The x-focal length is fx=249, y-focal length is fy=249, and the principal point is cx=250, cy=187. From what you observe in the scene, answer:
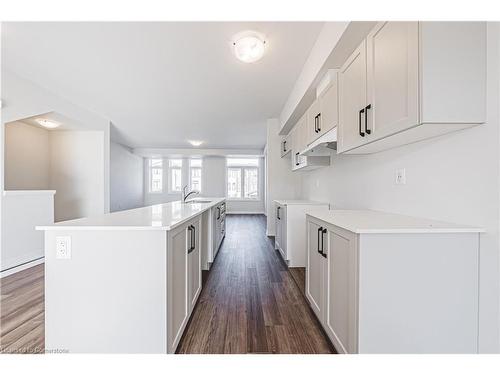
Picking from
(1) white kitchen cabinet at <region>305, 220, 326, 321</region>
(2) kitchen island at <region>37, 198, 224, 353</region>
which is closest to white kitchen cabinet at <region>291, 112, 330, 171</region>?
(1) white kitchen cabinet at <region>305, 220, 326, 321</region>

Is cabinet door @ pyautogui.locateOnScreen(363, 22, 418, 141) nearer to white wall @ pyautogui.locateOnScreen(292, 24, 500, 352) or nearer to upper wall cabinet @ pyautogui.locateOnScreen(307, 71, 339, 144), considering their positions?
white wall @ pyautogui.locateOnScreen(292, 24, 500, 352)

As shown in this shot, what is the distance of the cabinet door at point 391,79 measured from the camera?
1250 millimetres

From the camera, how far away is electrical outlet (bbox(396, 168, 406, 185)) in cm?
185

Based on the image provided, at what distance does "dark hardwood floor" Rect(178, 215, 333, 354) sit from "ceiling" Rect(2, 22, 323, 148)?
2592 mm

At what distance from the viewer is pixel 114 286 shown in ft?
4.59

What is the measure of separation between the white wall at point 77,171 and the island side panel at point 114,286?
4593mm

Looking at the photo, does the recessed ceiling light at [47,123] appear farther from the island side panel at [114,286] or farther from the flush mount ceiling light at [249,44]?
the island side panel at [114,286]

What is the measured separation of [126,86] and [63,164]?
2.92m

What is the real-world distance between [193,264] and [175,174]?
9.15m

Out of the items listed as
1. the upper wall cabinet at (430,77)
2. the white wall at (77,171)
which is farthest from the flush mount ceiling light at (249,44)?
the white wall at (77,171)
